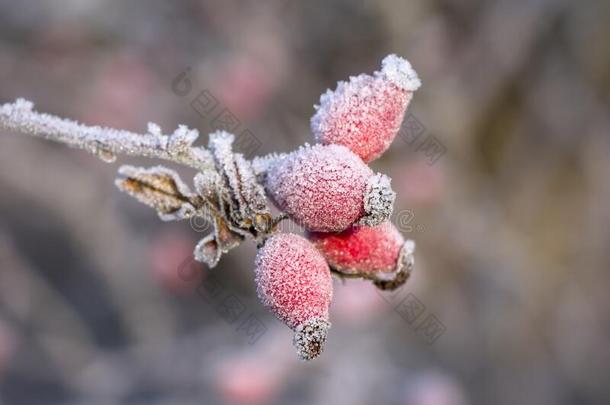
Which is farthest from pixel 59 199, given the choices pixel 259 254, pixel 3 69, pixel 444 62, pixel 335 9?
pixel 259 254

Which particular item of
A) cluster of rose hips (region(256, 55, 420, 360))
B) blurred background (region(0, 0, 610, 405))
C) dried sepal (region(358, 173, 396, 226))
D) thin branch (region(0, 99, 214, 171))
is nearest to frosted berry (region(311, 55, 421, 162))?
cluster of rose hips (region(256, 55, 420, 360))

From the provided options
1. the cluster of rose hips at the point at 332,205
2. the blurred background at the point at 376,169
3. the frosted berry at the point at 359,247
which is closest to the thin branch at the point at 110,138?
the cluster of rose hips at the point at 332,205

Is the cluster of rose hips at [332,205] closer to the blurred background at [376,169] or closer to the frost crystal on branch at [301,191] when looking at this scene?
the frost crystal on branch at [301,191]

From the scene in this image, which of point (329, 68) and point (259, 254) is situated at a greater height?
point (329, 68)

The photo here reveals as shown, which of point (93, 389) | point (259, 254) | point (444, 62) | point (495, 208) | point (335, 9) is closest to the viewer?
point (259, 254)

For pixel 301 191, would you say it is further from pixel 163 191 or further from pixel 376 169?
pixel 376 169

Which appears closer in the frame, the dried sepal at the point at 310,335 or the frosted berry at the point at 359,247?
the dried sepal at the point at 310,335

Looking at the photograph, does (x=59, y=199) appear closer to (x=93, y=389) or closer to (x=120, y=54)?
(x=120, y=54)

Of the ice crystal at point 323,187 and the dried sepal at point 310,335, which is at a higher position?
the ice crystal at point 323,187

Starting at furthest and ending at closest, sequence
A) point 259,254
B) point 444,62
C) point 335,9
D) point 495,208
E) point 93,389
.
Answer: point 335,9 < point 495,208 < point 444,62 < point 93,389 < point 259,254
